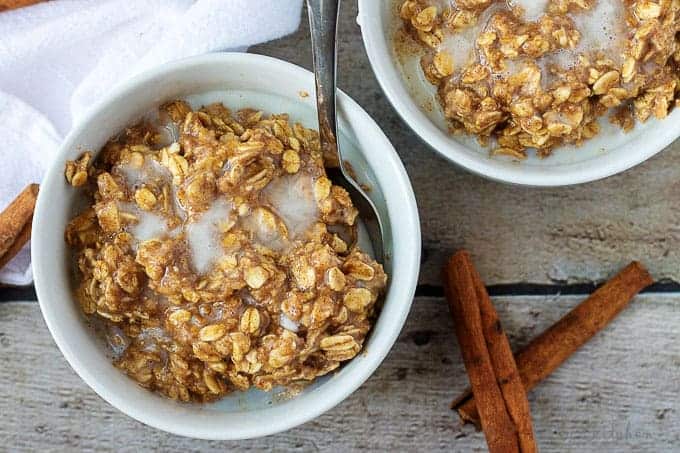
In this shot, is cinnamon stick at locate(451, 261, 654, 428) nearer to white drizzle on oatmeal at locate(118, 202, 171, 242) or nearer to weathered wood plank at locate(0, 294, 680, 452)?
weathered wood plank at locate(0, 294, 680, 452)

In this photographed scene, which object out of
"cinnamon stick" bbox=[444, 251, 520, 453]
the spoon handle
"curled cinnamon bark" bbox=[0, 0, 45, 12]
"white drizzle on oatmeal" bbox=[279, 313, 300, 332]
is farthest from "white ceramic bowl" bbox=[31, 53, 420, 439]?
"curled cinnamon bark" bbox=[0, 0, 45, 12]

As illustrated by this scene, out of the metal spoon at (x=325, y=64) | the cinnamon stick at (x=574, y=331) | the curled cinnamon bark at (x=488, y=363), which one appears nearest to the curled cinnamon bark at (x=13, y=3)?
the metal spoon at (x=325, y=64)

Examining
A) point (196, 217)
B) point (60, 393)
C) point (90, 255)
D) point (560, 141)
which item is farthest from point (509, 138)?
point (60, 393)

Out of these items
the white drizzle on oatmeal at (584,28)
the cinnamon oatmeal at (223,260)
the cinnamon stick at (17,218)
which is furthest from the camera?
the cinnamon stick at (17,218)

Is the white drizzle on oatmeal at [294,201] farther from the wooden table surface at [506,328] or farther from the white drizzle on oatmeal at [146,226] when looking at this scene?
the wooden table surface at [506,328]

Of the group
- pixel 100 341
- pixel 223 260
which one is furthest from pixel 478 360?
pixel 100 341

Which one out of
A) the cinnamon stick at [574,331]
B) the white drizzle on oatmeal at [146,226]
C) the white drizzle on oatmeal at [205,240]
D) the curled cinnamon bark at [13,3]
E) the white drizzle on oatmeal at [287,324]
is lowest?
the curled cinnamon bark at [13,3]

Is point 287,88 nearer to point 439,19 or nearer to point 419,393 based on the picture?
point 439,19

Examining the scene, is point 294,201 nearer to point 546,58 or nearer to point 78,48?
point 546,58
